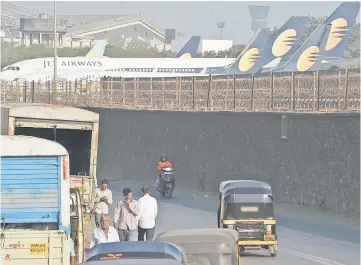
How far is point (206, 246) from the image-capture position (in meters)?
15.0

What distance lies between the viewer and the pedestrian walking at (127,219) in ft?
63.4

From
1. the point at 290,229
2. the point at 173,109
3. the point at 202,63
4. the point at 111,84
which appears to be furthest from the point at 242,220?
the point at 202,63

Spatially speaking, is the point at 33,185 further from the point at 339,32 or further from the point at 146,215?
the point at 339,32

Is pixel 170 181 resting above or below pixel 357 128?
below

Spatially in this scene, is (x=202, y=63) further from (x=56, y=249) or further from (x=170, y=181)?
(x=56, y=249)

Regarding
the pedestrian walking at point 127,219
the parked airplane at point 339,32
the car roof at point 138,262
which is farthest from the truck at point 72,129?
the parked airplane at point 339,32

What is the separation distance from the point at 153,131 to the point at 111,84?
8.66m

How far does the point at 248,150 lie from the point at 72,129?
532 inches

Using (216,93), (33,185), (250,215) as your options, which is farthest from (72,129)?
(216,93)

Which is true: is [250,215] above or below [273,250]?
above

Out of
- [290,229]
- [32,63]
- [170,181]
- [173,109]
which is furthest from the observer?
[32,63]

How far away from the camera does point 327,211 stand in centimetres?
3092

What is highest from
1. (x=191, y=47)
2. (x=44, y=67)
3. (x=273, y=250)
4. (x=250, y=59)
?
(x=191, y=47)

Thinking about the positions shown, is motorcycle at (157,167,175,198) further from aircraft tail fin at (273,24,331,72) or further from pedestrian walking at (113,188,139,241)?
aircraft tail fin at (273,24,331,72)
